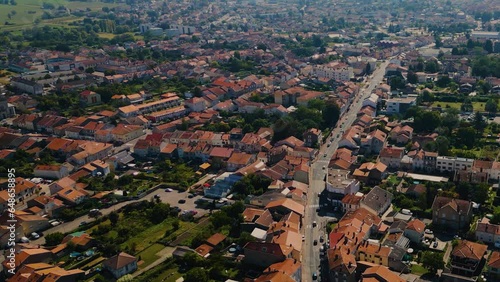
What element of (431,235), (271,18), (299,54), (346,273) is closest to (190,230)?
(346,273)

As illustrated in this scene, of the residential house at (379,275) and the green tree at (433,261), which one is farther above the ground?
the residential house at (379,275)

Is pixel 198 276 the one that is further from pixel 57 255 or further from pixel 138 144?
pixel 138 144

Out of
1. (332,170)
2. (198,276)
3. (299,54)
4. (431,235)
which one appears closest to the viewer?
(198,276)

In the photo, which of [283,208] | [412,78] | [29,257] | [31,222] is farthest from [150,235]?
[412,78]

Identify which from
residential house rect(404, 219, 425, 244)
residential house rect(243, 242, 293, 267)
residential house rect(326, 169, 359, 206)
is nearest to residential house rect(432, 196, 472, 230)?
residential house rect(404, 219, 425, 244)

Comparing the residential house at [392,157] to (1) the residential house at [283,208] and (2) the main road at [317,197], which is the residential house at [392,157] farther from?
(1) the residential house at [283,208]

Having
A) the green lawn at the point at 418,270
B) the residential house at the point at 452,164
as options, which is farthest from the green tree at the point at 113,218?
the residential house at the point at 452,164
